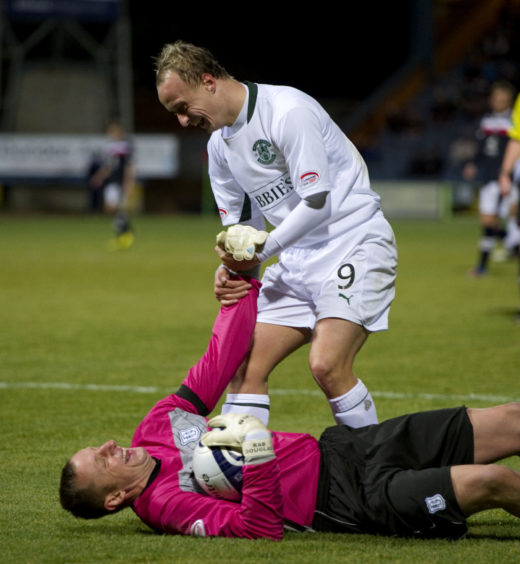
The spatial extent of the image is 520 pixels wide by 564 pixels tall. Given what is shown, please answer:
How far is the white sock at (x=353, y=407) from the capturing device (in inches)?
172

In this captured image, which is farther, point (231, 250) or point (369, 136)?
point (369, 136)

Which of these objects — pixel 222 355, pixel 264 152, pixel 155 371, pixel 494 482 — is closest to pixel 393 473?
pixel 494 482

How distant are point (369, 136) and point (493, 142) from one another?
17699mm

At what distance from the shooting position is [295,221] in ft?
14.0

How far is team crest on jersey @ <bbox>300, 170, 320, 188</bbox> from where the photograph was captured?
422cm

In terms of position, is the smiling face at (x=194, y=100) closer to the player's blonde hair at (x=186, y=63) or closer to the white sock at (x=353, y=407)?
the player's blonde hair at (x=186, y=63)

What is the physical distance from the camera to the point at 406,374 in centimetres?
738

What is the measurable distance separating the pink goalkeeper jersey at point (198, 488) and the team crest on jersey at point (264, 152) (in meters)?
0.97

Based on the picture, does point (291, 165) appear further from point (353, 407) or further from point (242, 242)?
point (353, 407)

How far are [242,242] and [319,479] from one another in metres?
1.05

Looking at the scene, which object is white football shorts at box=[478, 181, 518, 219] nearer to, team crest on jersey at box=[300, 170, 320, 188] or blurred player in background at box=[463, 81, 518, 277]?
A: blurred player in background at box=[463, 81, 518, 277]

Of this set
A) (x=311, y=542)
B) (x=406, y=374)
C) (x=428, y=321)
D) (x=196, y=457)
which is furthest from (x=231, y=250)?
(x=428, y=321)

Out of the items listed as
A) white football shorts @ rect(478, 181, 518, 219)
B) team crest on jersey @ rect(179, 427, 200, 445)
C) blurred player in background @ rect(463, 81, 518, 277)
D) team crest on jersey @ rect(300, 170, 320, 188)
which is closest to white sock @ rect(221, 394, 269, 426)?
team crest on jersey @ rect(179, 427, 200, 445)

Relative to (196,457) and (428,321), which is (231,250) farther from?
(428,321)
